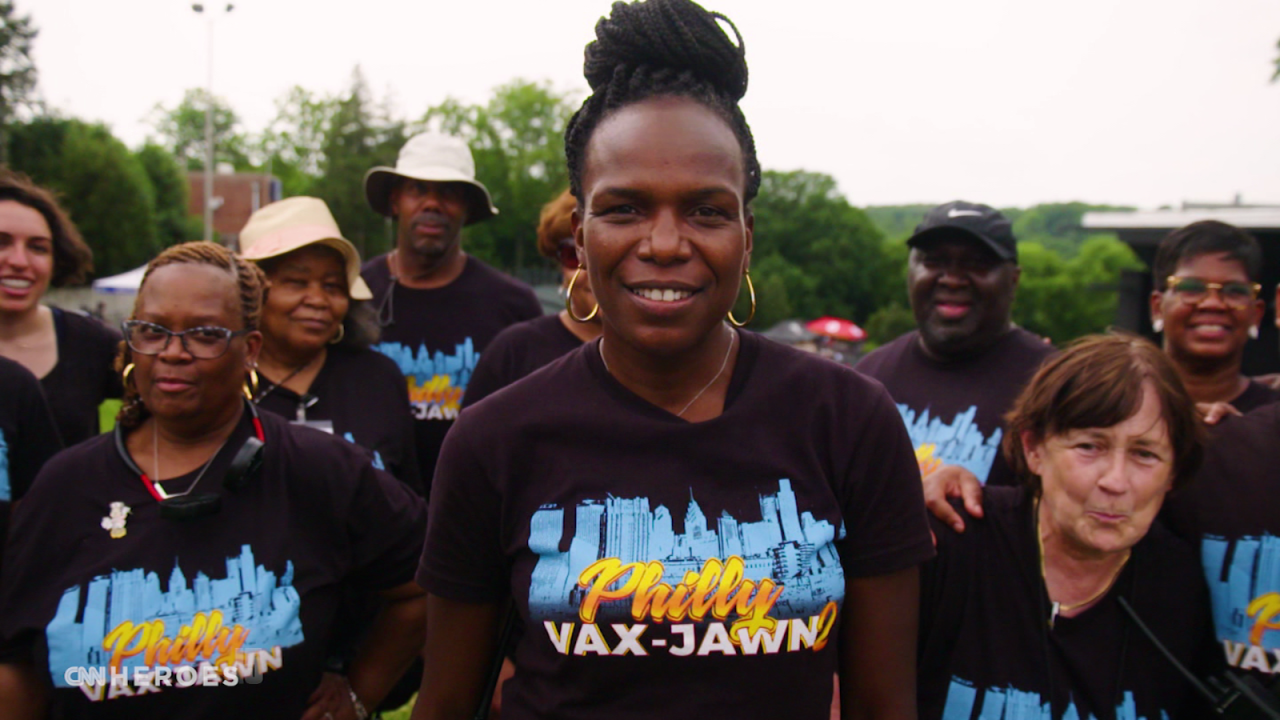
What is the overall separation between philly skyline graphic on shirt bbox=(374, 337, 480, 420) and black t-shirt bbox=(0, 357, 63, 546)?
1636mm

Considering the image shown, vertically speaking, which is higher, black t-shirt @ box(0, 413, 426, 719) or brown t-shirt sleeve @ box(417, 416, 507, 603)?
brown t-shirt sleeve @ box(417, 416, 507, 603)

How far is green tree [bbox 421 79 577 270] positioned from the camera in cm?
5309

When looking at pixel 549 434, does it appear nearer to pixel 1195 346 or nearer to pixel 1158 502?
pixel 1158 502

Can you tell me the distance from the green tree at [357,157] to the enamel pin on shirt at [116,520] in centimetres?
4461

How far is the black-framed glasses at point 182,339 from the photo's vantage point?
103 inches

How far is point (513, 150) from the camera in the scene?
55.0 meters

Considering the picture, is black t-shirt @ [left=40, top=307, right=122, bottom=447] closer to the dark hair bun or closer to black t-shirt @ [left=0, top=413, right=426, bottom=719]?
black t-shirt @ [left=0, top=413, right=426, bottom=719]

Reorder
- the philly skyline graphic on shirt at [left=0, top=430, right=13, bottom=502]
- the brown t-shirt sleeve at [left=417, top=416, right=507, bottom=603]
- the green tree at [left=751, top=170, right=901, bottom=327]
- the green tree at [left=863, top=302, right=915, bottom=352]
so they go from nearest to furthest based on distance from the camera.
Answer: the brown t-shirt sleeve at [left=417, top=416, right=507, bottom=603], the philly skyline graphic on shirt at [left=0, top=430, right=13, bottom=502], the green tree at [left=863, top=302, right=915, bottom=352], the green tree at [left=751, top=170, right=901, bottom=327]

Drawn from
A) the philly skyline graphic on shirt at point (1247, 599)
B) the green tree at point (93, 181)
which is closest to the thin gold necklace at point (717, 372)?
the philly skyline graphic on shirt at point (1247, 599)

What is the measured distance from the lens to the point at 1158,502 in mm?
2416

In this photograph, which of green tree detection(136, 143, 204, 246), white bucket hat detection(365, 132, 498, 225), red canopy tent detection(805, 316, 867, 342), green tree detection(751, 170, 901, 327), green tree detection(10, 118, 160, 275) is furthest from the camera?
green tree detection(751, 170, 901, 327)

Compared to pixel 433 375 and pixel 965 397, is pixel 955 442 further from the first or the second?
pixel 433 375

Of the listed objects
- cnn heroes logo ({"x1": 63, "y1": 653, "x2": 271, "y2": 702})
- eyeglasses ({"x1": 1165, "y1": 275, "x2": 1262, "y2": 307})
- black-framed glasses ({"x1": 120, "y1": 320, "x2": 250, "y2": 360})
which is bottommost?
cnn heroes logo ({"x1": 63, "y1": 653, "x2": 271, "y2": 702})

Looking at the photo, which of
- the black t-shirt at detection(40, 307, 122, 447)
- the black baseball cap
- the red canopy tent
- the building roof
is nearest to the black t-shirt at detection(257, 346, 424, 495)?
the black t-shirt at detection(40, 307, 122, 447)
